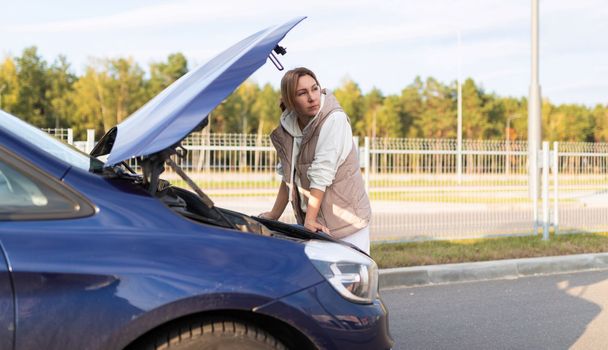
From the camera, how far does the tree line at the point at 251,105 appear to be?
43.9 m

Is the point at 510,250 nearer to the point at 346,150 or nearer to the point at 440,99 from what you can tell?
the point at 346,150

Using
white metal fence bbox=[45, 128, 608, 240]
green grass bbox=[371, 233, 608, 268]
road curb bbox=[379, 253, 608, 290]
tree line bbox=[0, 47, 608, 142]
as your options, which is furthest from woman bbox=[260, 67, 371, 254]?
tree line bbox=[0, 47, 608, 142]

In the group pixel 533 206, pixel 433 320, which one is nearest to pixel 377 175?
pixel 533 206

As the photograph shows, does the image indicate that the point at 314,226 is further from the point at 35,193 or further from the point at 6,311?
the point at 6,311

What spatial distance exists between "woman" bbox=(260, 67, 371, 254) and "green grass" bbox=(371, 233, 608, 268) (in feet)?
12.1

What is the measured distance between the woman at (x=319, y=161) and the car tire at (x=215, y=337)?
44.8 inches

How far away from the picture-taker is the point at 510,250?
27.7ft

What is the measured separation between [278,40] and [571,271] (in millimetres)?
6296

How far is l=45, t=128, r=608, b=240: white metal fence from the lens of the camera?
857cm

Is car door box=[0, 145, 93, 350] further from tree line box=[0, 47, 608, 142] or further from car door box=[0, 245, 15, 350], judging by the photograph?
tree line box=[0, 47, 608, 142]

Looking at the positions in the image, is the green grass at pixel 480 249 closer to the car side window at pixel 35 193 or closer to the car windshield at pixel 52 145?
the car windshield at pixel 52 145

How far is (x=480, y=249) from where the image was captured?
862cm

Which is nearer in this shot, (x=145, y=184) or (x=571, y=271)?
(x=145, y=184)

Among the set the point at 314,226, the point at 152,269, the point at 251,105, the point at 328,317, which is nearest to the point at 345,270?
the point at 328,317
